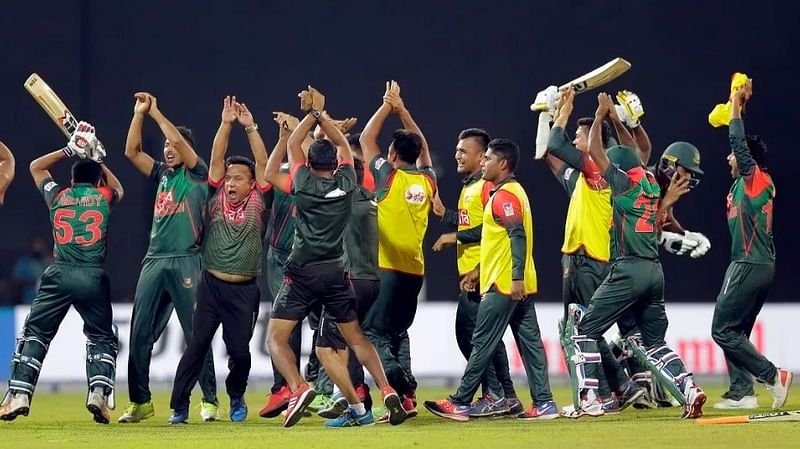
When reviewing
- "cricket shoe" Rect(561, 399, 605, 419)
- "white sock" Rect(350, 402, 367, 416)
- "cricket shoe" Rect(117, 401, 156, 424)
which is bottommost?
"cricket shoe" Rect(117, 401, 156, 424)

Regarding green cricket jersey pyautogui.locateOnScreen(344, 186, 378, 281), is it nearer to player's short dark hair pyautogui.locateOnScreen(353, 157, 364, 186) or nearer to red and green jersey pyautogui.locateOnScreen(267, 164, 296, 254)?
player's short dark hair pyautogui.locateOnScreen(353, 157, 364, 186)

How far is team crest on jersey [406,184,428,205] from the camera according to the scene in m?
11.8

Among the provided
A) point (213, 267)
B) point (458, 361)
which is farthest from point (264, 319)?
point (213, 267)

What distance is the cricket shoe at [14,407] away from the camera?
11.2 meters

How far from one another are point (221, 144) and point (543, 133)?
240 centimetres

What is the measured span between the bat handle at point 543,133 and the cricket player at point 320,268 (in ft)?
5.33

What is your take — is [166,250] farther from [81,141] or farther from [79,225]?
[81,141]

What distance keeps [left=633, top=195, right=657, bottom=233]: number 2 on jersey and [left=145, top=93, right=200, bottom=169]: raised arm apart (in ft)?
10.8

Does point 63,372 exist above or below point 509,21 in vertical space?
below

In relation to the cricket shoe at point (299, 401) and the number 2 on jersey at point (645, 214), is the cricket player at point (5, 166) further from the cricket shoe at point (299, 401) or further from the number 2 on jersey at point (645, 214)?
the number 2 on jersey at point (645, 214)

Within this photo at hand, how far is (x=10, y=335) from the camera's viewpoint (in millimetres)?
16625

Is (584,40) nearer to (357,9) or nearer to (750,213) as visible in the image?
(357,9)

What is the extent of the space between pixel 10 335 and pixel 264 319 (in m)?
2.78

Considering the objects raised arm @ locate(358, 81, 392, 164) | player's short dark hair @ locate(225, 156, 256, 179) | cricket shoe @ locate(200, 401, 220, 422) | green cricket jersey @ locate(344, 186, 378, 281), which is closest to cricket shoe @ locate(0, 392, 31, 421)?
cricket shoe @ locate(200, 401, 220, 422)
